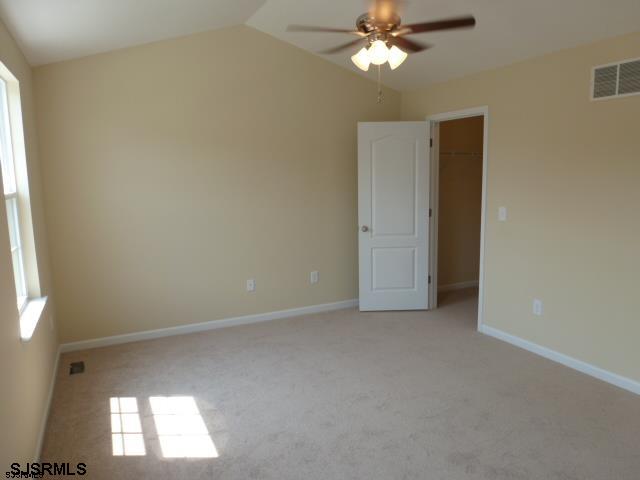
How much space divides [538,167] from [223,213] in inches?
110

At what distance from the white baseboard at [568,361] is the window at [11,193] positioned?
147 inches

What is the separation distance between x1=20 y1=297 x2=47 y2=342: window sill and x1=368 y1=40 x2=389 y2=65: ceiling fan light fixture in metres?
2.34

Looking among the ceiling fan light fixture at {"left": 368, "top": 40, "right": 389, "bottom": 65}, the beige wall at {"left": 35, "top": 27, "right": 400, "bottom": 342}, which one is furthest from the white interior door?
the ceiling fan light fixture at {"left": 368, "top": 40, "right": 389, "bottom": 65}

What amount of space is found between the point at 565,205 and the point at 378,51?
206 centimetres

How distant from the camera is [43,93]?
3637 millimetres

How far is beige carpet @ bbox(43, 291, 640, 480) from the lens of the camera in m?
2.39

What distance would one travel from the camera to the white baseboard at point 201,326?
4.02m

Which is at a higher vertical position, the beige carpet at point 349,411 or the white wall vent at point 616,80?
the white wall vent at point 616,80

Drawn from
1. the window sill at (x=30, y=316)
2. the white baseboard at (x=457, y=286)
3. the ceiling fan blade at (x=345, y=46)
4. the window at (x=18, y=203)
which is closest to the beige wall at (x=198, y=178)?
the window at (x=18, y=203)

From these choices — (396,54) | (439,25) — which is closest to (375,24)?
(396,54)

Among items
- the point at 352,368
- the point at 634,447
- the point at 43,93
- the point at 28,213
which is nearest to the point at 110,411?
the point at 28,213

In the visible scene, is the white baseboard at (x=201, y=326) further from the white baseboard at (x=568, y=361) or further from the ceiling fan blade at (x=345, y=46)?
the ceiling fan blade at (x=345, y=46)

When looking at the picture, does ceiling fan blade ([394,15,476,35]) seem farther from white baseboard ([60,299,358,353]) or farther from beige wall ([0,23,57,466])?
white baseboard ([60,299,358,353])

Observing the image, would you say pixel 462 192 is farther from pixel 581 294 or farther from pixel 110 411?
pixel 110 411
